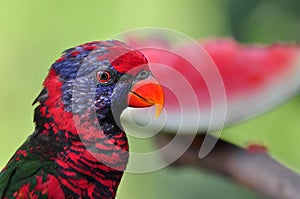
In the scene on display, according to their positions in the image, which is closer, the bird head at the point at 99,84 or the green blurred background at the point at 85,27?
the bird head at the point at 99,84

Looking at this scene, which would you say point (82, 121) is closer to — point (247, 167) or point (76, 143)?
point (76, 143)

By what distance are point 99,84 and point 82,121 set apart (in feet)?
0.24

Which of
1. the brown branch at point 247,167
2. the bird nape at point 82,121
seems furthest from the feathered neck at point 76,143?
the brown branch at point 247,167

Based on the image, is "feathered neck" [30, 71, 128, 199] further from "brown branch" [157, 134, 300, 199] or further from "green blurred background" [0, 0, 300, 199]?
"green blurred background" [0, 0, 300, 199]

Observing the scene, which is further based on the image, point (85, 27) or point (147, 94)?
point (85, 27)

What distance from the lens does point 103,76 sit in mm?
1063

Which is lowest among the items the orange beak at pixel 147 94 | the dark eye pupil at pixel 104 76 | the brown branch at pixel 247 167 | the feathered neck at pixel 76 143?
the brown branch at pixel 247 167

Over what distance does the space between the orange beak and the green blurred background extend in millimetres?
817

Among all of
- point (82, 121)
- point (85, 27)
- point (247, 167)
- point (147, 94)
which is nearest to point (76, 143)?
point (82, 121)

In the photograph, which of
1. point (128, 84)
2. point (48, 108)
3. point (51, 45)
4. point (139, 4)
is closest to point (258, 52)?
point (128, 84)

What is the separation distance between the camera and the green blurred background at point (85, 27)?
76.1 inches

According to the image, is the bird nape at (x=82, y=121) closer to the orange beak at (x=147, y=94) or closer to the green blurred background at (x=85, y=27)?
the orange beak at (x=147, y=94)

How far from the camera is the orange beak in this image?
1.06 metres

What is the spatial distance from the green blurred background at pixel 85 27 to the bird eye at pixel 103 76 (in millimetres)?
841
